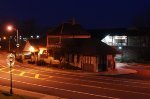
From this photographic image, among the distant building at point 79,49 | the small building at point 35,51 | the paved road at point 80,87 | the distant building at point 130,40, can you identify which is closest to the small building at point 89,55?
the distant building at point 79,49

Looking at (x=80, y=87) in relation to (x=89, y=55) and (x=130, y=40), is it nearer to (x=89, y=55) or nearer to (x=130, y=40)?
(x=89, y=55)

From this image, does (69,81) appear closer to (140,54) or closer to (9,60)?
(9,60)

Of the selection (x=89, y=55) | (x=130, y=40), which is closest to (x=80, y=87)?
(x=89, y=55)

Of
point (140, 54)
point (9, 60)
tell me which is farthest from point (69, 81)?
point (140, 54)

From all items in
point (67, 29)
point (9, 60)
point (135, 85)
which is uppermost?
point (67, 29)

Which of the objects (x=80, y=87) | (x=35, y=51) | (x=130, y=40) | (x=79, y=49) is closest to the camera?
(x=80, y=87)

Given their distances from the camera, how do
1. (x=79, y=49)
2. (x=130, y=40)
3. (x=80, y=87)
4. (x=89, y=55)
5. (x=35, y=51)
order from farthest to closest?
(x=130, y=40) → (x=35, y=51) → (x=79, y=49) → (x=89, y=55) → (x=80, y=87)

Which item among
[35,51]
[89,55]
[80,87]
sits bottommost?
[80,87]

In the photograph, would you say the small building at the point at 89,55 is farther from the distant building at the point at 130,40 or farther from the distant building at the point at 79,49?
the distant building at the point at 130,40

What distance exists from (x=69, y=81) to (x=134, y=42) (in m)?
46.3

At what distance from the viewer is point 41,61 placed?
5812 cm

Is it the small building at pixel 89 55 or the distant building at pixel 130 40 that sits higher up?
the distant building at pixel 130 40

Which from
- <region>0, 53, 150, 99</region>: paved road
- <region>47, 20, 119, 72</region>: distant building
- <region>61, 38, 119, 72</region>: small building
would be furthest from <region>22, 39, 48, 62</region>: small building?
<region>0, 53, 150, 99</region>: paved road

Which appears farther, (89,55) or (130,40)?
(130,40)
